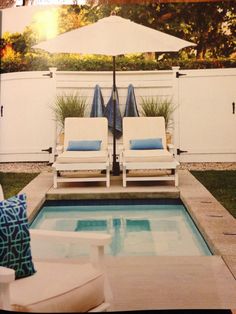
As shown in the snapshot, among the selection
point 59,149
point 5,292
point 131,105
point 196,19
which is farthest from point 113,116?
point 5,292

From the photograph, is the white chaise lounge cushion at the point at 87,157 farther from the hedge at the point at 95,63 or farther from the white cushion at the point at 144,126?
the hedge at the point at 95,63

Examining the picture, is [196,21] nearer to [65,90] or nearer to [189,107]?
[189,107]

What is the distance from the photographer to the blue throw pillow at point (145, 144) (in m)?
4.76

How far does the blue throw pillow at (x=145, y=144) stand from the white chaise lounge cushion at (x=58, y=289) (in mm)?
1974

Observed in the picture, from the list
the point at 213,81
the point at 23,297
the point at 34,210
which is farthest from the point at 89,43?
the point at 23,297

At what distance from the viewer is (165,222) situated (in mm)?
4070

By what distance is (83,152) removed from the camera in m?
4.73

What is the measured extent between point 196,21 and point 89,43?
66 cm

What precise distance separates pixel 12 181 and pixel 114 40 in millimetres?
1057

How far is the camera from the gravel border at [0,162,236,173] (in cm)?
375

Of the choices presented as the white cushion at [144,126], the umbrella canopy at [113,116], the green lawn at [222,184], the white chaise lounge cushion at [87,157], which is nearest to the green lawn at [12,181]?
the white chaise lounge cushion at [87,157]

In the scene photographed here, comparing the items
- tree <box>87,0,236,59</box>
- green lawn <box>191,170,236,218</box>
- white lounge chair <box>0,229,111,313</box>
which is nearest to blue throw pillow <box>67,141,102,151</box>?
green lawn <box>191,170,236,218</box>

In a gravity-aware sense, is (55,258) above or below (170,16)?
below

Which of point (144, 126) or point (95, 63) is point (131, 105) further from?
point (95, 63)
